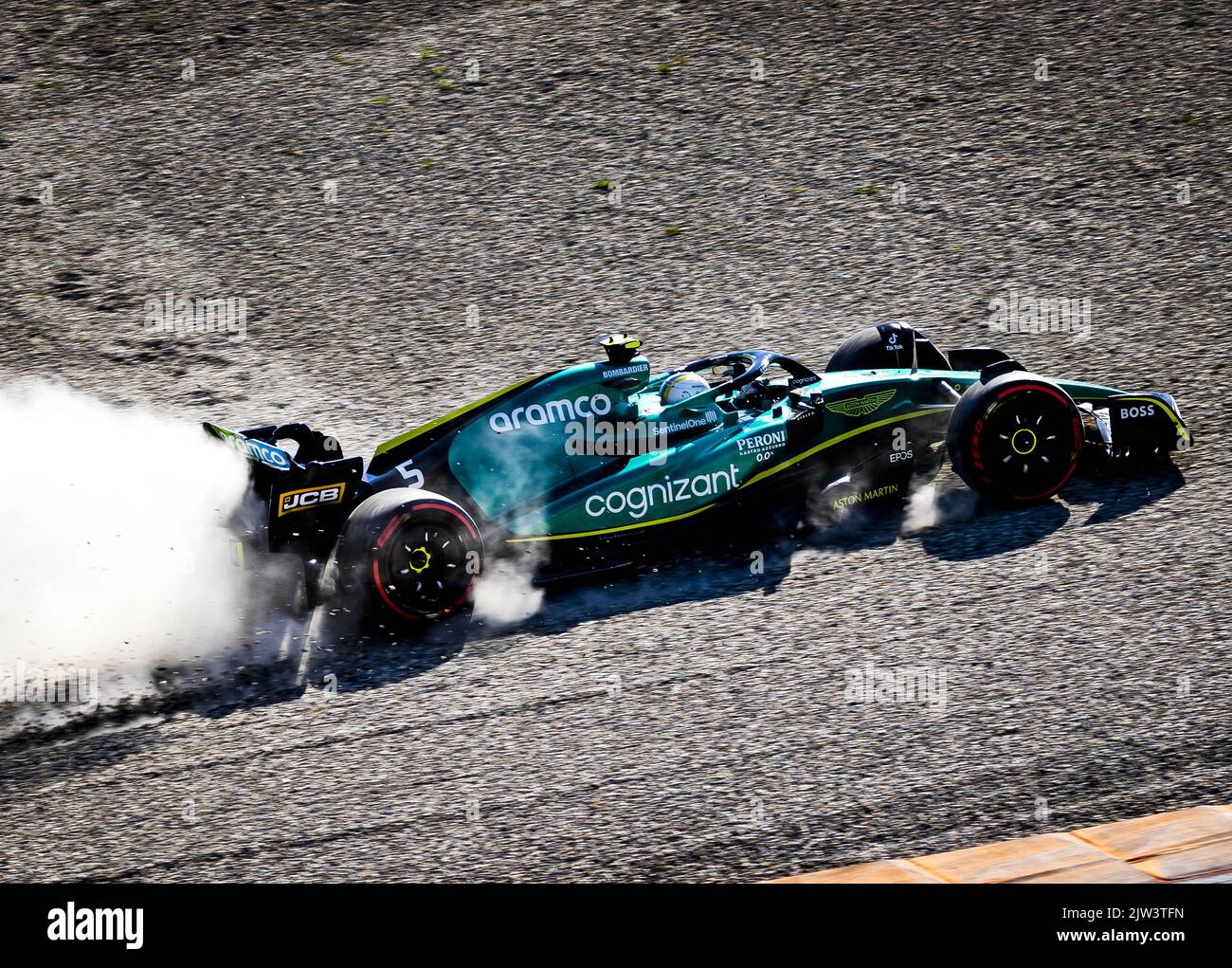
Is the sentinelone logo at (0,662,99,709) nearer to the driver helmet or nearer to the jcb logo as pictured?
the jcb logo

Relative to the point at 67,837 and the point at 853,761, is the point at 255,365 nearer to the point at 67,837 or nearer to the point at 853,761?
the point at 67,837

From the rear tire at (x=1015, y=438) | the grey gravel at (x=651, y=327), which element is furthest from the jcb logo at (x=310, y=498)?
the rear tire at (x=1015, y=438)

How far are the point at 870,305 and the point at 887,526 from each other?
4034 mm

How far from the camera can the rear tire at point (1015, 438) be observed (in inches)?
352

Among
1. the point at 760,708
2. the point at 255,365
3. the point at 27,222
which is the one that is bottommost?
the point at 760,708

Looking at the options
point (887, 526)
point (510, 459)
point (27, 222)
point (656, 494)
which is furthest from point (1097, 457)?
point (27, 222)

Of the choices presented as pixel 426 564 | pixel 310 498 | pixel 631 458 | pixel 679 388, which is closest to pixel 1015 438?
pixel 679 388

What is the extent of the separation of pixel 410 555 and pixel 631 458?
1.67 metres

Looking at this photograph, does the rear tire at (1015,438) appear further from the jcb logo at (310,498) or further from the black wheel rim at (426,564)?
the jcb logo at (310,498)

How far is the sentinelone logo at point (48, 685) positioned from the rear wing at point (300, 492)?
4.32 ft

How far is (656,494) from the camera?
8781mm
